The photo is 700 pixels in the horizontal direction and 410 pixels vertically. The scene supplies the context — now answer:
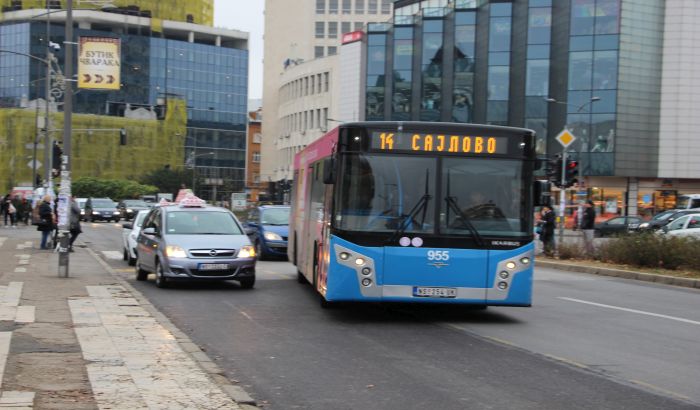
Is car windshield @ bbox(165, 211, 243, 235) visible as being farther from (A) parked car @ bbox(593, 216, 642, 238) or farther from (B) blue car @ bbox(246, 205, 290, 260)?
(A) parked car @ bbox(593, 216, 642, 238)

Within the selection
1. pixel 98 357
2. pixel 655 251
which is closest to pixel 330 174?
pixel 98 357

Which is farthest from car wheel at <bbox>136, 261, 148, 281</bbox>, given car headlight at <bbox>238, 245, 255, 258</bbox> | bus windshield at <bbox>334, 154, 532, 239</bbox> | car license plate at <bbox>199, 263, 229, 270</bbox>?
bus windshield at <bbox>334, 154, 532, 239</bbox>

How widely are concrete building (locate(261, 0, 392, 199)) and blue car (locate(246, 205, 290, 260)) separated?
65.0 m

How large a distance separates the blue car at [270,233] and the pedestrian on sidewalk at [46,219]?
266 inches

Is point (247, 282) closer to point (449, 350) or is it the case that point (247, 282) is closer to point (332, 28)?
point (449, 350)

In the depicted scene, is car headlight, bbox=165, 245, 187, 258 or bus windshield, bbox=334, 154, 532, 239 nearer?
bus windshield, bbox=334, 154, 532, 239

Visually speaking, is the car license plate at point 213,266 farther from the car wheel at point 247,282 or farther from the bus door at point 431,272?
the bus door at point 431,272

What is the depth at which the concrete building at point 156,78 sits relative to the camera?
111m

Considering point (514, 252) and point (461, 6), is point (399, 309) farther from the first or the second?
point (461, 6)

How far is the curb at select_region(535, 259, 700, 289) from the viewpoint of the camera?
19.2 m

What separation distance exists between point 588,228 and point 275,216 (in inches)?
387

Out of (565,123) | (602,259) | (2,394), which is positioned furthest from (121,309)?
(565,123)

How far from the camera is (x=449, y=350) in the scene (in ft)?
31.2

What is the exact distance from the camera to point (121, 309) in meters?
12.2
